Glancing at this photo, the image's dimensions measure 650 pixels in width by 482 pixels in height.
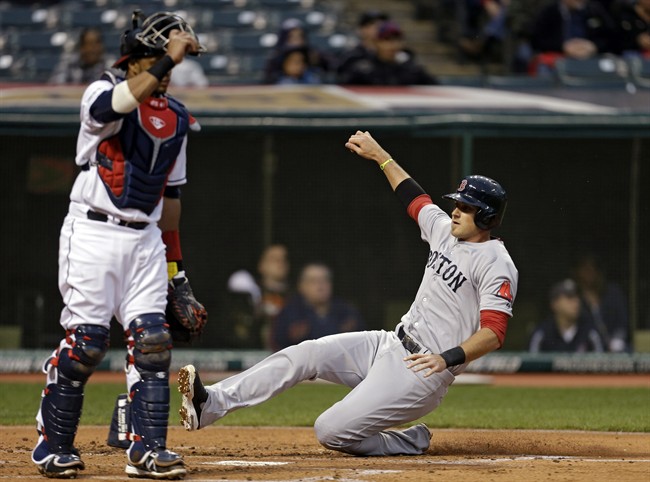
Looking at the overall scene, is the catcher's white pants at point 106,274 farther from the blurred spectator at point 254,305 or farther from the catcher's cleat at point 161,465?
the blurred spectator at point 254,305

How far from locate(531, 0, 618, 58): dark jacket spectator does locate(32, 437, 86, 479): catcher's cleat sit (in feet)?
30.4

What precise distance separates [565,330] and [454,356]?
5.00 m

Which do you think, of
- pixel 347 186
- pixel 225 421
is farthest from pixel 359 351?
pixel 347 186

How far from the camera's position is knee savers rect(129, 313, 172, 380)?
489 centimetres

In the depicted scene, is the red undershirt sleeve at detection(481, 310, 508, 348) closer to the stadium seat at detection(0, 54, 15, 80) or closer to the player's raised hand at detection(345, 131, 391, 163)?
the player's raised hand at detection(345, 131, 391, 163)

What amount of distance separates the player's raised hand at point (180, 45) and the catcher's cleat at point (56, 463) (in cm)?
160

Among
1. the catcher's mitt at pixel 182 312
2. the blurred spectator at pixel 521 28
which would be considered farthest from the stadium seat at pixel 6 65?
the catcher's mitt at pixel 182 312

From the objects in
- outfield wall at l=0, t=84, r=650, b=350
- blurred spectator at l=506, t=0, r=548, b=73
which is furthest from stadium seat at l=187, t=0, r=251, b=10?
outfield wall at l=0, t=84, r=650, b=350

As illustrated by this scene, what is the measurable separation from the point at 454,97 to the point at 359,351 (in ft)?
18.2

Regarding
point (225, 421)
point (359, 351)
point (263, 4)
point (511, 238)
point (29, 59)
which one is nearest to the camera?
point (359, 351)

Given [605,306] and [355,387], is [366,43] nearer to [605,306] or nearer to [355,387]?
[605,306]

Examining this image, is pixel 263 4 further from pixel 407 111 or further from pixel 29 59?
pixel 407 111

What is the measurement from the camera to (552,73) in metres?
12.2

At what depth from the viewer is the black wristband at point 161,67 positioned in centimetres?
477
